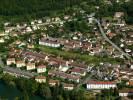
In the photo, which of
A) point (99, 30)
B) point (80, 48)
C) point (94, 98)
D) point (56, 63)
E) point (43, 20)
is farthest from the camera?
point (43, 20)

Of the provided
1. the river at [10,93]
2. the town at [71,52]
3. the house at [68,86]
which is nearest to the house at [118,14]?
the town at [71,52]

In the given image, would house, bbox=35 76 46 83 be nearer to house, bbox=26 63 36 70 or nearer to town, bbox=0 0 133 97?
town, bbox=0 0 133 97

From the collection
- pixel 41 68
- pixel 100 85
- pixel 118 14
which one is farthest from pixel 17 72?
pixel 118 14

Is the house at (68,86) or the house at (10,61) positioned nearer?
the house at (68,86)

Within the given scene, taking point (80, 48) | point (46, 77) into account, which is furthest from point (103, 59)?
point (46, 77)

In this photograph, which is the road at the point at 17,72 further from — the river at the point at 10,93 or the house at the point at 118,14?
the house at the point at 118,14

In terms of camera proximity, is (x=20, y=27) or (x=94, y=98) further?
(x=20, y=27)

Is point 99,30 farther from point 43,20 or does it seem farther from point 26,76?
point 26,76

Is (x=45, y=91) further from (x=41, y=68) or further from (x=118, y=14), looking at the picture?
(x=118, y=14)
